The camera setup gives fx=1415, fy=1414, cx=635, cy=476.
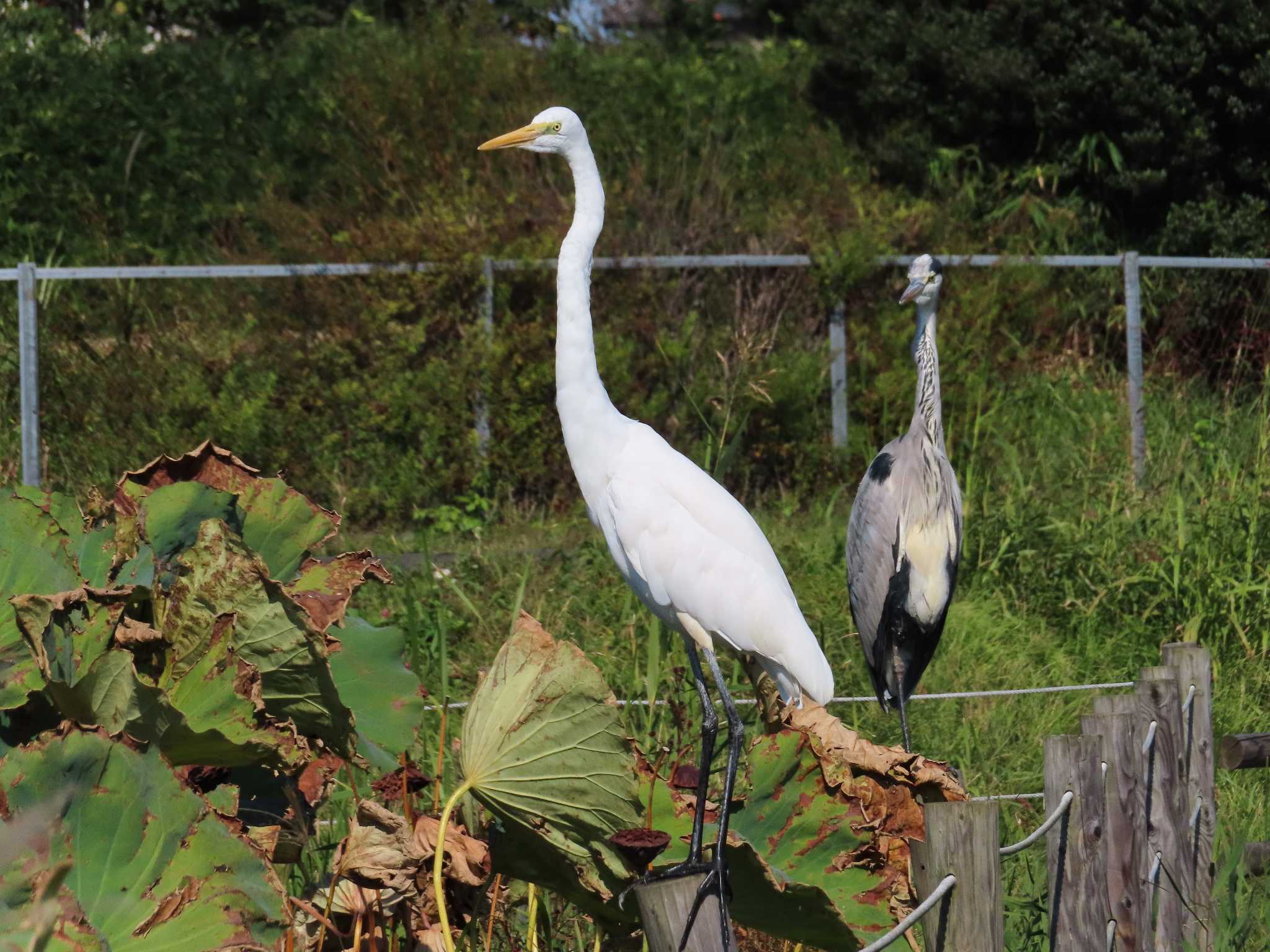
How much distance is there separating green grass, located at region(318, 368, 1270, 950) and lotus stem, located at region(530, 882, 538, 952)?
1427 mm

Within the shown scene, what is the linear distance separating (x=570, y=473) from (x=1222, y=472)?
3.44 meters

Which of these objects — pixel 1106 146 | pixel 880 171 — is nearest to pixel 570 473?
pixel 880 171

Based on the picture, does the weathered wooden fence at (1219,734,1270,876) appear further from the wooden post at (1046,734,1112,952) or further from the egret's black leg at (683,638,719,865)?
the egret's black leg at (683,638,719,865)

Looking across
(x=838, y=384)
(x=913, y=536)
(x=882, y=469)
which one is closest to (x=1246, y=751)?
(x=913, y=536)

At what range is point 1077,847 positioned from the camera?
271 centimetres

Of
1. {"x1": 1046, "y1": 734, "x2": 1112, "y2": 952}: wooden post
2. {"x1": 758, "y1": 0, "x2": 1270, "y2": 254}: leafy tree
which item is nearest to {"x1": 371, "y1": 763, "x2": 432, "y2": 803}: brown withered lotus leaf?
{"x1": 1046, "y1": 734, "x2": 1112, "y2": 952}: wooden post

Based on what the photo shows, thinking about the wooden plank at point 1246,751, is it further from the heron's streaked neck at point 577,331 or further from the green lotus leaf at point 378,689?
the green lotus leaf at point 378,689

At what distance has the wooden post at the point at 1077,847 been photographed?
8.54 ft

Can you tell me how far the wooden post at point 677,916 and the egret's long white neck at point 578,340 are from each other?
185 centimetres

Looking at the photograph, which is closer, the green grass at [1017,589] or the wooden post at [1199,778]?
the wooden post at [1199,778]

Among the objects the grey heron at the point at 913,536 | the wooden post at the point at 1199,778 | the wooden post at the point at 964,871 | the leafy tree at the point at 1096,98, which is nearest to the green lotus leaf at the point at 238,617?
the wooden post at the point at 964,871

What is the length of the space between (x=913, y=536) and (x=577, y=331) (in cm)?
181

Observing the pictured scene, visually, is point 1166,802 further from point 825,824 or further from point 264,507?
point 264,507

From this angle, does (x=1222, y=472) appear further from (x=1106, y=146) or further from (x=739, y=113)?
(x=739, y=113)
